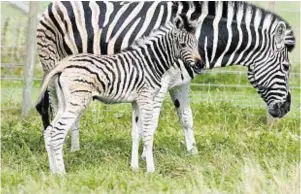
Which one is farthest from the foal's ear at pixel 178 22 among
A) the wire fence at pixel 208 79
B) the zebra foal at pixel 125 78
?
the wire fence at pixel 208 79

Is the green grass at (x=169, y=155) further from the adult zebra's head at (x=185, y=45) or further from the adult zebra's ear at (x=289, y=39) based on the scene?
the adult zebra's ear at (x=289, y=39)

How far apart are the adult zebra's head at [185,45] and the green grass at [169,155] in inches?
36.2

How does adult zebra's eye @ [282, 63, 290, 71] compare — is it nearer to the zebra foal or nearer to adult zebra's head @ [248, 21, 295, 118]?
adult zebra's head @ [248, 21, 295, 118]

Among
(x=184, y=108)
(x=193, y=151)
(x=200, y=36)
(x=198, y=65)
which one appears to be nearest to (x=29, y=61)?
(x=184, y=108)

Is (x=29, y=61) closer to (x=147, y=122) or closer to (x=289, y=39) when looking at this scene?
(x=147, y=122)

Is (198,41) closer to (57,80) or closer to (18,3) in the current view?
(57,80)

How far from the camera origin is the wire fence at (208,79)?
439 inches

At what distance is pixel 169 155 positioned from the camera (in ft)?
25.7

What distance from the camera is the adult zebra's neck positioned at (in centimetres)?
819

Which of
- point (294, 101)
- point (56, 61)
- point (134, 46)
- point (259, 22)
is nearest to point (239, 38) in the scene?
point (259, 22)

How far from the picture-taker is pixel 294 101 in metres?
12.0

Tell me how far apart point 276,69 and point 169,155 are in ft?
4.77

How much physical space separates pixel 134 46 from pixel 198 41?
0.87m

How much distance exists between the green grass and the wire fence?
1.30 ft
